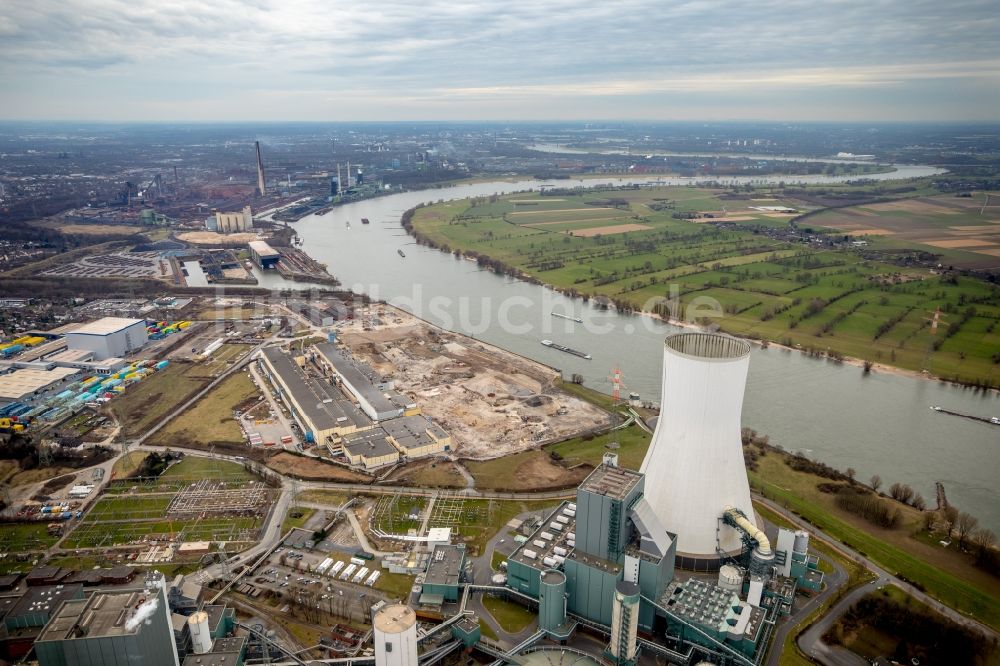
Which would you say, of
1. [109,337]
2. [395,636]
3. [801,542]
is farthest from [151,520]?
[801,542]

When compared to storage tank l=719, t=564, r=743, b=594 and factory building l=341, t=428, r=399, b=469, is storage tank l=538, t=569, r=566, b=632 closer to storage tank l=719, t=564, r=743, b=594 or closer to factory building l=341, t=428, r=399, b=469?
storage tank l=719, t=564, r=743, b=594

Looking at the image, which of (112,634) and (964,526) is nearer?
(112,634)

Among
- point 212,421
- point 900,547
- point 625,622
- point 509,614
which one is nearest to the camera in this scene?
point 625,622

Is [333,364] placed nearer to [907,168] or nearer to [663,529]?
[663,529]

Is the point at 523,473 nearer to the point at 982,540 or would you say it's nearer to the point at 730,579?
the point at 730,579

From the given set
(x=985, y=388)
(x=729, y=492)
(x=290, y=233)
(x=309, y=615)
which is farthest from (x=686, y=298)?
(x=290, y=233)

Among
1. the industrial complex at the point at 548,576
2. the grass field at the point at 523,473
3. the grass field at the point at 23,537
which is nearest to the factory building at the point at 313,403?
the industrial complex at the point at 548,576

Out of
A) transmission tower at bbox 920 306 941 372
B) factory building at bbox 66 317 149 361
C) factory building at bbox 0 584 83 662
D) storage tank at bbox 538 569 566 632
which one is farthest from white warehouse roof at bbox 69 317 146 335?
transmission tower at bbox 920 306 941 372
